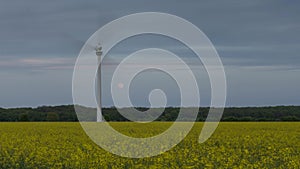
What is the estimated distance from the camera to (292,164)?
45.5 feet

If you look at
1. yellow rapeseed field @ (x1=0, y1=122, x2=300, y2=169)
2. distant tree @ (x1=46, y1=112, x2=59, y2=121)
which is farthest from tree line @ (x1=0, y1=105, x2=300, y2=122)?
yellow rapeseed field @ (x1=0, y1=122, x2=300, y2=169)

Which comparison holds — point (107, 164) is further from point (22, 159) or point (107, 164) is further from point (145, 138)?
point (145, 138)

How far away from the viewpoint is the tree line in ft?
153

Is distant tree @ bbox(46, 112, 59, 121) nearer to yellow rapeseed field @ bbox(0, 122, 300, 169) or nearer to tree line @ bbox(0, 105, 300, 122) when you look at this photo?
tree line @ bbox(0, 105, 300, 122)

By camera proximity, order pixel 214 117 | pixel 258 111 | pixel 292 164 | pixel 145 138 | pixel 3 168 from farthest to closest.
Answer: pixel 258 111 < pixel 214 117 < pixel 145 138 < pixel 3 168 < pixel 292 164

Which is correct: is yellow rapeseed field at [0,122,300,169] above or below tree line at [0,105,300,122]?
below

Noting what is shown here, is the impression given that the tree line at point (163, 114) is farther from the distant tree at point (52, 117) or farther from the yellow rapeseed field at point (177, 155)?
the yellow rapeseed field at point (177, 155)

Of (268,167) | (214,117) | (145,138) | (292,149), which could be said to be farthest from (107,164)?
(214,117)

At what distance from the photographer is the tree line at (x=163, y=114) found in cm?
4678

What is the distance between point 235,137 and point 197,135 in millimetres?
1866

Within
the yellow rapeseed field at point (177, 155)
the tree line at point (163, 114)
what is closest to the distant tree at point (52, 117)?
the tree line at point (163, 114)

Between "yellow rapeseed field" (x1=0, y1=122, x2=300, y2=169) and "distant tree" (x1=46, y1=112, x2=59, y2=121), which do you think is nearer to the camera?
"yellow rapeseed field" (x1=0, y1=122, x2=300, y2=169)

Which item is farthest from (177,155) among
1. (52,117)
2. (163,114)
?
(52,117)

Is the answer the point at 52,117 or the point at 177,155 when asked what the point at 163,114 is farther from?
the point at 177,155
